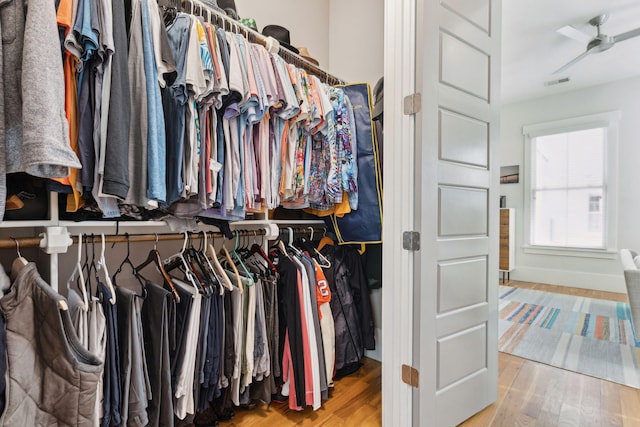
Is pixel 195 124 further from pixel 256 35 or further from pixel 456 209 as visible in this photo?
pixel 456 209

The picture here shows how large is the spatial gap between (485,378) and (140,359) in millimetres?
1694

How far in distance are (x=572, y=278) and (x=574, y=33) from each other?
344 centimetres

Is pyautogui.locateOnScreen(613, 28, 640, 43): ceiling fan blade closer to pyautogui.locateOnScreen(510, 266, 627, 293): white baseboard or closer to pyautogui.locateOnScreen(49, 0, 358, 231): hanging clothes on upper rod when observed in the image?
pyautogui.locateOnScreen(49, 0, 358, 231): hanging clothes on upper rod

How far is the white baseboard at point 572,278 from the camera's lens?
420 cm

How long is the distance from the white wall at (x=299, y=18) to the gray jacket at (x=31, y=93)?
4.51 ft

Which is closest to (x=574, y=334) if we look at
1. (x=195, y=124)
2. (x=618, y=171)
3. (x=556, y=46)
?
(x=618, y=171)

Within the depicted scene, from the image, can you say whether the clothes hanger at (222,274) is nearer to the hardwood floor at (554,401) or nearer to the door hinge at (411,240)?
the door hinge at (411,240)

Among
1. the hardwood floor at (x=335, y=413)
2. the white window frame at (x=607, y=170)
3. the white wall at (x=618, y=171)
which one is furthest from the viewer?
the white window frame at (x=607, y=170)

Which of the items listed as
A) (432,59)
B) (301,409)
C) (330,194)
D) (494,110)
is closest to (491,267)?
(494,110)

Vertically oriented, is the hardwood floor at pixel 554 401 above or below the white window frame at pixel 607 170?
below

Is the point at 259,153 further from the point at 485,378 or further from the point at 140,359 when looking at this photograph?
the point at 485,378

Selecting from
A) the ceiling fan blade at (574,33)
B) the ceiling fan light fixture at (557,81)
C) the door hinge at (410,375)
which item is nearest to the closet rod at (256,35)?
the door hinge at (410,375)

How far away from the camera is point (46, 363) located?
89cm

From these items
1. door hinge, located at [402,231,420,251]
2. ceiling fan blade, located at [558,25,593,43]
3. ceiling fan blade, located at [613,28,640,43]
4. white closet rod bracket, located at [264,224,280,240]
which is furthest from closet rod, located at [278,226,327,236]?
ceiling fan blade, located at [613,28,640,43]
